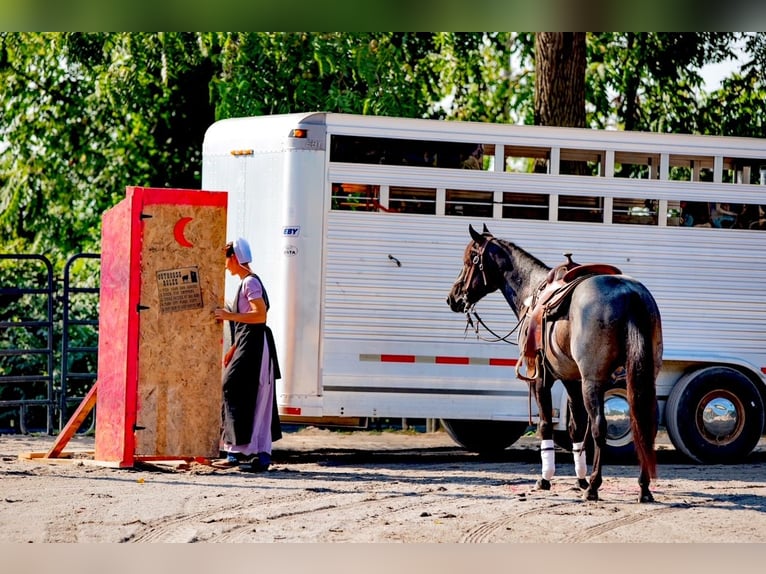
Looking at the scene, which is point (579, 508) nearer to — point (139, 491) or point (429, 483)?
point (429, 483)

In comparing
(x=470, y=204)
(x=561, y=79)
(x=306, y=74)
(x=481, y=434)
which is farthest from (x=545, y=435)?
(x=306, y=74)

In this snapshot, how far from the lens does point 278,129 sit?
1262 cm

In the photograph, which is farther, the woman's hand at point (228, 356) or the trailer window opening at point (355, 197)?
the trailer window opening at point (355, 197)

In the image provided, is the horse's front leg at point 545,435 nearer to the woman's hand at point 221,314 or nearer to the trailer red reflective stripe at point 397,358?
the trailer red reflective stripe at point 397,358

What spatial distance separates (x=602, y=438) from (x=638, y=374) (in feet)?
1.99

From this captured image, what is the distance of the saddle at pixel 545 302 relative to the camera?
10.6 metres

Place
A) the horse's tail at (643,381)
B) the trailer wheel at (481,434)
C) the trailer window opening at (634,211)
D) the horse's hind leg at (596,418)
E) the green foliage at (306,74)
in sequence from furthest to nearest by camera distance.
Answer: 1. the green foliage at (306,74)
2. the trailer wheel at (481,434)
3. the trailer window opening at (634,211)
4. the horse's hind leg at (596,418)
5. the horse's tail at (643,381)

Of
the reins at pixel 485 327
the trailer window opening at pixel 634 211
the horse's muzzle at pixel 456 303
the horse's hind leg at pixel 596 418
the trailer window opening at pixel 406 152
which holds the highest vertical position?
the trailer window opening at pixel 406 152

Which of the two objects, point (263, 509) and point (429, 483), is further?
point (429, 483)

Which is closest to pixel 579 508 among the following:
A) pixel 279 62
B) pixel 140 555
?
pixel 140 555

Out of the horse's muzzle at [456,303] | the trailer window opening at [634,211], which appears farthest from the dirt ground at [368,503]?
the trailer window opening at [634,211]

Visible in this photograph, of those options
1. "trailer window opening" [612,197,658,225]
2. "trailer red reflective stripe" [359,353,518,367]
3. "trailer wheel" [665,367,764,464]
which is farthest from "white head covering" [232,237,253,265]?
"trailer wheel" [665,367,764,464]

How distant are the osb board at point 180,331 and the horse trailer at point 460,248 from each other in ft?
3.12

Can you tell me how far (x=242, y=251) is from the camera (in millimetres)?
11594
